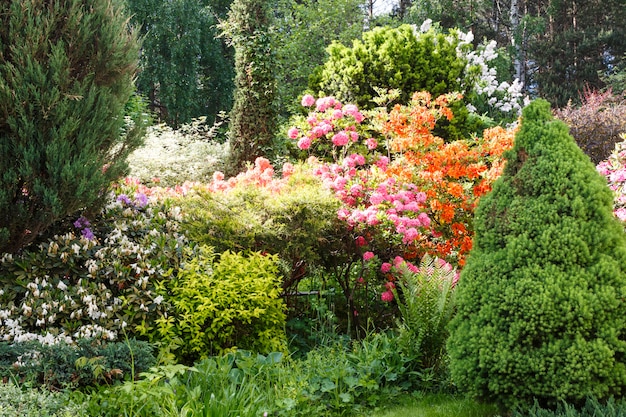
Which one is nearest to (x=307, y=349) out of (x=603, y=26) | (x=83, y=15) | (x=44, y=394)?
(x=44, y=394)

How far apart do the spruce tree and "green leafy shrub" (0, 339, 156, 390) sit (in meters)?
1.03

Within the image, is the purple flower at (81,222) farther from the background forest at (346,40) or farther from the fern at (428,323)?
the background forest at (346,40)

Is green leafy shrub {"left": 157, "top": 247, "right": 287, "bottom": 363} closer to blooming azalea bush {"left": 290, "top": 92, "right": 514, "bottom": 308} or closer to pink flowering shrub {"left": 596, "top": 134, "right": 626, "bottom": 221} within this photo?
blooming azalea bush {"left": 290, "top": 92, "right": 514, "bottom": 308}

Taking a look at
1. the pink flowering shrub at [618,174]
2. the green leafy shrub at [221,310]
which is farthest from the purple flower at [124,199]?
the pink flowering shrub at [618,174]

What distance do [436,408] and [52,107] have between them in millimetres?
3421

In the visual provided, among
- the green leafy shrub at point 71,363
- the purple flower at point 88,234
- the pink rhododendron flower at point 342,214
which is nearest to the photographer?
the green leafy shrub at point 71,363

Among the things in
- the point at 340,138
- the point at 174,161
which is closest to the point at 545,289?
the point at 340,138

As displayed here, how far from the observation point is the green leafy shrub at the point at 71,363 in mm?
3654

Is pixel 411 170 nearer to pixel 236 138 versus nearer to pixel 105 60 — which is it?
pixel 105 60

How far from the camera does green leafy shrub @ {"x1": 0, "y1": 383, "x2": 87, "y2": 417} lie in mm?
3088

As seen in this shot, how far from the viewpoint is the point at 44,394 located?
3295 millimetres

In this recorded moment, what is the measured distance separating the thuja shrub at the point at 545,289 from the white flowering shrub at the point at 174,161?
766cm

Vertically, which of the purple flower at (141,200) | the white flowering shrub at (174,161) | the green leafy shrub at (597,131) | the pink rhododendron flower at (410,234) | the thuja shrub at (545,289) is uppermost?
the green leafy shrub at (597,131)

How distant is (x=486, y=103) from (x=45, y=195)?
36.0 ft
